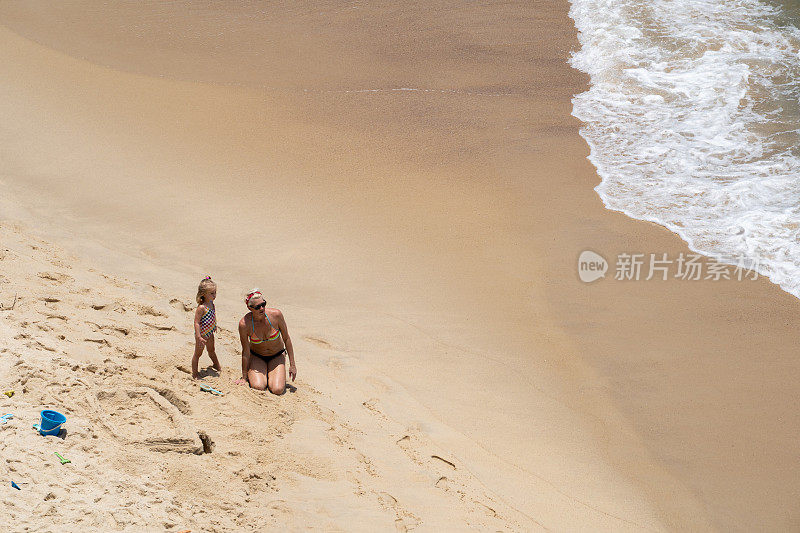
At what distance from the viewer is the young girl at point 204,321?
203 inches

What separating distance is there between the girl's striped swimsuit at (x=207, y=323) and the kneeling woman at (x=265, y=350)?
21cm

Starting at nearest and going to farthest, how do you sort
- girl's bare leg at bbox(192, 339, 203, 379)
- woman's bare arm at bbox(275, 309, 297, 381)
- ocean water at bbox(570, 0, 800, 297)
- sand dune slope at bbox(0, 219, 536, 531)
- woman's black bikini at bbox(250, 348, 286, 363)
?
sand dune slope at bbox(0, 219, 536, 531) → girl's bare leg at bbox(192, 339, 203, 379) → woman's bare arm at bbox(275, 309, 297, 381) → woman's black bikini at bbox(250, 348, 286, 363) → ocean water at bbox(570, 0, 800, 297)

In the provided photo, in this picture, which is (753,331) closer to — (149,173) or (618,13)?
(149,173)

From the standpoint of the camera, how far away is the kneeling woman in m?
5.36

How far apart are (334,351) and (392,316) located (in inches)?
30.6

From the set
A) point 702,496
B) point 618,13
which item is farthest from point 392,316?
point 618,13

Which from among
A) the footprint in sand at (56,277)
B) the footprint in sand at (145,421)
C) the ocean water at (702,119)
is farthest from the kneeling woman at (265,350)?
the ocean water at (702,119)

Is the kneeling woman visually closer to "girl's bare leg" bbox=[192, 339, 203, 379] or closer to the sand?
the sand

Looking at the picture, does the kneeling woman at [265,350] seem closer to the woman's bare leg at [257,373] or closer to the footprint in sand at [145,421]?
the woman's bare leg at [257,373]

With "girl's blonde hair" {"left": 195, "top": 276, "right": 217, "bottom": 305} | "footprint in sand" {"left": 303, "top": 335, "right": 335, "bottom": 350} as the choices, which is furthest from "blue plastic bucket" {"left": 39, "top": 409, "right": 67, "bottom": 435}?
"footprint in sand" {"left": 303, "top": 335, "right": 335, "bottom": 350}

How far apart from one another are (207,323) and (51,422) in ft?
4.44

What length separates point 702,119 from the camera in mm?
10109

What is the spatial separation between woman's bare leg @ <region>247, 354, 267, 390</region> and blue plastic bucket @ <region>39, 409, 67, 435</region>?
55.9 inches

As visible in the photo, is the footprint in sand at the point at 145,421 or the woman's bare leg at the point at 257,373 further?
the woman's bare leg at the point at 257,373
